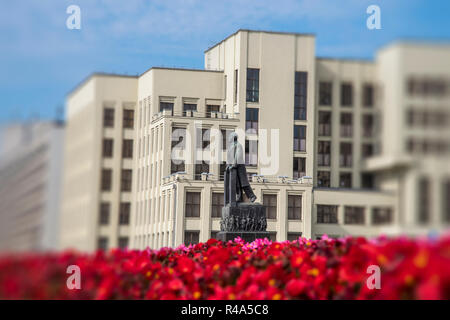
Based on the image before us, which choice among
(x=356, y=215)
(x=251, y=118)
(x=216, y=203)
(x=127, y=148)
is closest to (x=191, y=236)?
(x=216, y=203)

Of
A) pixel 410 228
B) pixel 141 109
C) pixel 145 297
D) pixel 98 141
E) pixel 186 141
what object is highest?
pixel 186 141

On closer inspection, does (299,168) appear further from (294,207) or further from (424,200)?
(424,200)

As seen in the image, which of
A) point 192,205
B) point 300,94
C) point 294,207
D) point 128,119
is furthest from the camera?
point 294,207

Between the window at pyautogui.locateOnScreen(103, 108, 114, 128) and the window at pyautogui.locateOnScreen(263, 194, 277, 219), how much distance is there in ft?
114

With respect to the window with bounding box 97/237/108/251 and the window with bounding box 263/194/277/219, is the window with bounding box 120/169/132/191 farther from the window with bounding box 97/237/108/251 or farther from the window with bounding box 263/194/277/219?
the window with bounding box 263/194/277/219

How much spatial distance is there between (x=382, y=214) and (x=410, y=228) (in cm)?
22

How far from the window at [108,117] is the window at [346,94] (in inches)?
51.7

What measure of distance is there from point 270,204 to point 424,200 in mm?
35972

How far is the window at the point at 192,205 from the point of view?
37.4 meters

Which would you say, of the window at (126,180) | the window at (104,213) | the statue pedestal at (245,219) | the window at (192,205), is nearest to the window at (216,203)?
the window at (192,205)

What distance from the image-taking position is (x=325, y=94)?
4.30m

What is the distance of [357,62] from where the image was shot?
4.00 metres
